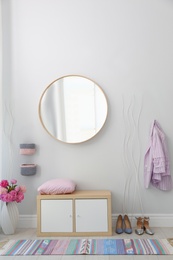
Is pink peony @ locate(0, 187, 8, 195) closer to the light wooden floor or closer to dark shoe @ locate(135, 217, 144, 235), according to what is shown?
the light wooden floor

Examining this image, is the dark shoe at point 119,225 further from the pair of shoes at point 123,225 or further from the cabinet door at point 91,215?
the cabinet door at point 91,215

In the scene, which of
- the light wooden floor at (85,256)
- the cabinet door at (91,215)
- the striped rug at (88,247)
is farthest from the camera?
the cabinet door at (91,215)

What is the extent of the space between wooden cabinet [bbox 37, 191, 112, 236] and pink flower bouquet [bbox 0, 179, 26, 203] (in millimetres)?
224

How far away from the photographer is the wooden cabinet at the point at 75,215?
9.22 feet

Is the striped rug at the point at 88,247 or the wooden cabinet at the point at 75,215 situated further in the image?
the wooden cabinet at the point at 75,215

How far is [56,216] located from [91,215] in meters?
0.36

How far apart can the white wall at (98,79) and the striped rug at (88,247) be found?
1.84 feet

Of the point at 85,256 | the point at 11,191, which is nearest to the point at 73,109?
the point at 11,191

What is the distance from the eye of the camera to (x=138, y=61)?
3.21 metres

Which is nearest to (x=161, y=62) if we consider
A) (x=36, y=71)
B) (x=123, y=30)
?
(x=123, y=30)

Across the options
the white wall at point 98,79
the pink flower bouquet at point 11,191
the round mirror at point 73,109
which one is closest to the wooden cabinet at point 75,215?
the pink flower bouquet at point 11,191

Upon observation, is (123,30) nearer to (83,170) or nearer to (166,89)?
(166,89)

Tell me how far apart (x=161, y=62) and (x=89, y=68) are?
A: 32.2 inches

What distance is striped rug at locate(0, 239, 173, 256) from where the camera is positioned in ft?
7.76
